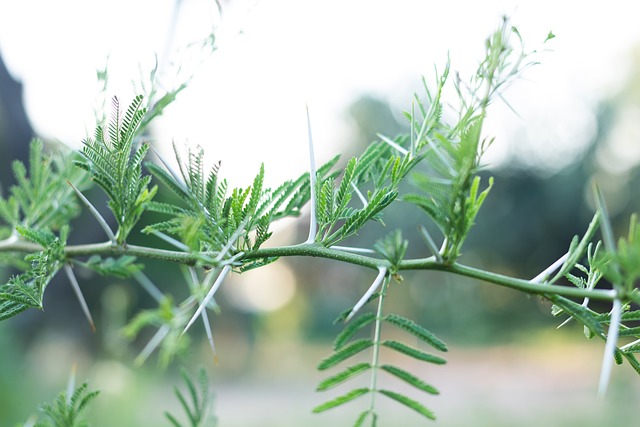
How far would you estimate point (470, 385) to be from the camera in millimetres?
7906

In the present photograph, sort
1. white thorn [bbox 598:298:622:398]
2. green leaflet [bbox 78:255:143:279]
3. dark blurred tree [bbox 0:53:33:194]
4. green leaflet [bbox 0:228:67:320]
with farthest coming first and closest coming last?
dark blurred tree [bbox 0:53:33:194], green leaflet [bbox 78:255:143:279], green leaflet [bbox 0:228:67:320], white thorn [bbox 598:298:622:398]

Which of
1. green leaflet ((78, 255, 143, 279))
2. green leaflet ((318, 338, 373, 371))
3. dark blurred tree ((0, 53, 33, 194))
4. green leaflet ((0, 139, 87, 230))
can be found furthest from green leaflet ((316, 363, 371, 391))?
dark blurred tree ((0, 53, 33, 194))

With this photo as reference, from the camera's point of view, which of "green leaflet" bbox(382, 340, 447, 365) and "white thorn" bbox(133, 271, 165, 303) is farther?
"white thorn" bbox(133, 271, 165, 303)

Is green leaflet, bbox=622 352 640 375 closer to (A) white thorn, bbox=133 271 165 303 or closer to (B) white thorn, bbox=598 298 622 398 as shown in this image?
(B) white thorn, bbox=598 298 622 398

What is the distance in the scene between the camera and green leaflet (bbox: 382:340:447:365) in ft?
0.98

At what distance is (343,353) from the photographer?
0.32 m

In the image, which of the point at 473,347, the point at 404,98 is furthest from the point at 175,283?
the point at 473,347

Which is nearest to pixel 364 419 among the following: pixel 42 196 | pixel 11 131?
pixel 42 196

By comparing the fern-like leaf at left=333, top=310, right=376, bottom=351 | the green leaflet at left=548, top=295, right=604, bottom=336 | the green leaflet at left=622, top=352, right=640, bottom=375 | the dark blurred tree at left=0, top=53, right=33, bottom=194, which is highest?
the dark blurred tree at left=0, top=53, right=33, bottom=194

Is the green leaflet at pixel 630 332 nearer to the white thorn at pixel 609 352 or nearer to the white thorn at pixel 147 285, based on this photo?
the white thorn at pixel 609 352

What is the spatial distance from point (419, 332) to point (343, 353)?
0.14 ft

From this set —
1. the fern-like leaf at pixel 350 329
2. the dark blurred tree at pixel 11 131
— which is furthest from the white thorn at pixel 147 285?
the dark blurred tree at pixel 11 131

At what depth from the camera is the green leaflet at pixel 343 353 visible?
0.98ft

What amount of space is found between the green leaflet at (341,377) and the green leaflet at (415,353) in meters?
0.03
